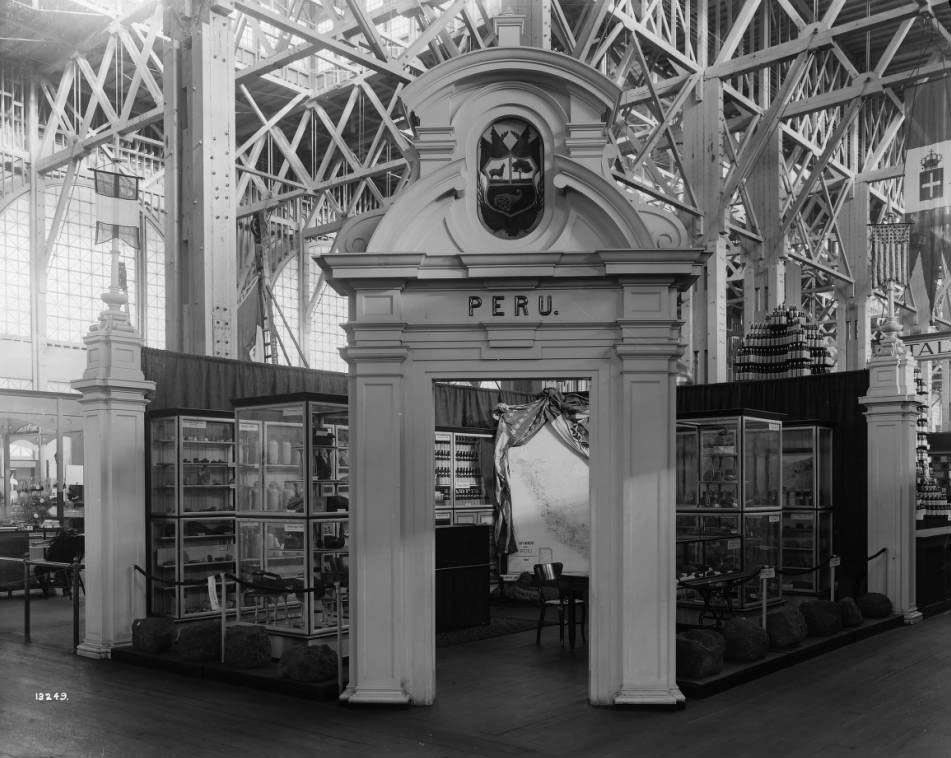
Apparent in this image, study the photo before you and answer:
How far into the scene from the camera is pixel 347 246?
830 centimetres

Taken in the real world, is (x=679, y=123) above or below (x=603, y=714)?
above

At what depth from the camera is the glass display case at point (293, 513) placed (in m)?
9.74

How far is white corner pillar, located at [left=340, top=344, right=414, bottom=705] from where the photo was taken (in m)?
8.00

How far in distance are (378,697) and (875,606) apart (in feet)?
24.6

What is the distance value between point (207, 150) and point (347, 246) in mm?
6188

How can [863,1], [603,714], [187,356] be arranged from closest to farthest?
[603,714], [187,356], [863,1]

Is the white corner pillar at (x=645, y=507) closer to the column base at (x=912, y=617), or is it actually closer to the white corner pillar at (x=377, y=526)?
the white corner pillar at (x=377, y=526)

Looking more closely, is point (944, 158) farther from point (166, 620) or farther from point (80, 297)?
point (80, 297)

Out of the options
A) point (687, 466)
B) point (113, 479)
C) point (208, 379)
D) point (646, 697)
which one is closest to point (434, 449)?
point (646, 697)

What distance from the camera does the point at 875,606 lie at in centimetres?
1267

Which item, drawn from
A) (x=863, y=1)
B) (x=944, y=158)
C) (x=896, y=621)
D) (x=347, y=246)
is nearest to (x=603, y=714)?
(x=347, y=246)

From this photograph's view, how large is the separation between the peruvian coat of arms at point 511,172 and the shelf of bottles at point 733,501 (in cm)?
552

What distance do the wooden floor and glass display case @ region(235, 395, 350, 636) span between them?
111 centimetres

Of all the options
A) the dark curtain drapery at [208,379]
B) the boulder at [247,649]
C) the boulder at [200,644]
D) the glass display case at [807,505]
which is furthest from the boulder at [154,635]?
the glass display case at [807,505]
